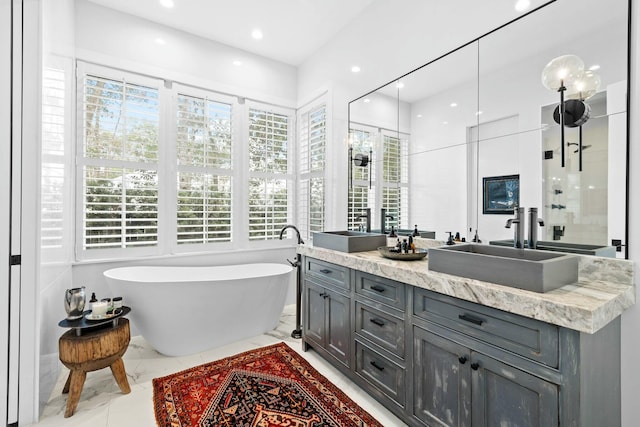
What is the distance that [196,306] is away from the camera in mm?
2553

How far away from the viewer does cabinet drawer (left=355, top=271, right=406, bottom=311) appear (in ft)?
5.55

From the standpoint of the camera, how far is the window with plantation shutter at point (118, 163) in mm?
2809

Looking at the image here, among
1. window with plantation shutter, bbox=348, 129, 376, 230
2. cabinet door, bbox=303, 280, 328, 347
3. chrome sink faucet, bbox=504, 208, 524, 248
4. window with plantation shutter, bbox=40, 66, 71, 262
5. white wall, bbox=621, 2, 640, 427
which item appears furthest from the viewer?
window with plantation shutter, bbox=348, 129, 376, 230

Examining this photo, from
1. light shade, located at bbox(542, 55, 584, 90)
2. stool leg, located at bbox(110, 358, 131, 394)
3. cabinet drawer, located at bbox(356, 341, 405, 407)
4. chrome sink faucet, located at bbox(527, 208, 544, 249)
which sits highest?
light shade, located at bbox(542, 55, 584, 90)

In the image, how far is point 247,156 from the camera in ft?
12.0

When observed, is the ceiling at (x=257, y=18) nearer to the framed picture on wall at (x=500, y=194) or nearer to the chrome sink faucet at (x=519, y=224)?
the framed picture on wall at (x=500, y=194)

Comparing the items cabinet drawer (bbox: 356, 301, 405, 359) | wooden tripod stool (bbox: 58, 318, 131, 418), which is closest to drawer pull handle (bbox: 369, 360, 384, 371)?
cabinet drawer (bbox: 356, 301, 405, 359)

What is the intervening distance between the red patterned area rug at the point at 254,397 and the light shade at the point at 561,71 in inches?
84.7

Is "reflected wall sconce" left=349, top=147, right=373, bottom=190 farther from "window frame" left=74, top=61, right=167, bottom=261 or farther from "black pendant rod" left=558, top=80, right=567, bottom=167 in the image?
"window frame" left=74, top=61, right=167, bottom=261

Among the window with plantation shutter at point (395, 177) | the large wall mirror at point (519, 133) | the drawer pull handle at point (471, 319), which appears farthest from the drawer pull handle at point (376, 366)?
the window with plantation shutter at point (395, 177)

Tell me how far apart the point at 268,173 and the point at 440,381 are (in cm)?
298

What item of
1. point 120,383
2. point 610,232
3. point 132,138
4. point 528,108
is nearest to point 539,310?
point 610,232

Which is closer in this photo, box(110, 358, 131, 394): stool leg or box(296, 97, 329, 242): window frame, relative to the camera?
box(110, 358, 131, 394): stool leg

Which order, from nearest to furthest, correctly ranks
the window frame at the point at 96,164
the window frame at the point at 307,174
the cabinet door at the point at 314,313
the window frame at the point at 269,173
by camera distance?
1. the cabinet door at the point at 314,313
2. the window frame at the point at 96,164
3. the window frame at the point at 307,174
4. the window frame at the point at 269,173
